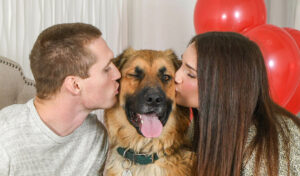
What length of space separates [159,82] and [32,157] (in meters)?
0.71

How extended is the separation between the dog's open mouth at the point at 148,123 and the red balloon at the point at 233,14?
1034mm

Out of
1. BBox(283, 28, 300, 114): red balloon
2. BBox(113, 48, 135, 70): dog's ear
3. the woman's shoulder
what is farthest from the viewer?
BBox(283, 28, 300, 114): red balloon

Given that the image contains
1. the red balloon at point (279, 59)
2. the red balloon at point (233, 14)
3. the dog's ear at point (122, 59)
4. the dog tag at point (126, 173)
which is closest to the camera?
the dog tag at point (126, 173)

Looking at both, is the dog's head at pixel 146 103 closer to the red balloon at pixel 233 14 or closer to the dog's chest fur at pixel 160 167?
the dog's chest fur at pixel 160 167

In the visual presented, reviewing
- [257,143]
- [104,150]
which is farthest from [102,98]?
[257,143]

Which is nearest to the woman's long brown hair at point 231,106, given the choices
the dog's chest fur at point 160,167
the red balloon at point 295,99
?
the dog's chest fur at point 160,167

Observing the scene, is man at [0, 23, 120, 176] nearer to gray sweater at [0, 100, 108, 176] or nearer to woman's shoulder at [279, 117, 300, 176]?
gray sweater at [0, 100, 108, 176]

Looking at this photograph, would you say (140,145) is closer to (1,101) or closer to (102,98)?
(102,98)

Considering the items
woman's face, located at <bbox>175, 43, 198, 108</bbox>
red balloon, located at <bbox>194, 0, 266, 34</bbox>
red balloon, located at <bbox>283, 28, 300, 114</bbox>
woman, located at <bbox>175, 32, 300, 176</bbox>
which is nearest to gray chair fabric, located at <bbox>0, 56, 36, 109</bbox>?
woman's face, located at <bbox>175, 43, 198, 108</bbox>

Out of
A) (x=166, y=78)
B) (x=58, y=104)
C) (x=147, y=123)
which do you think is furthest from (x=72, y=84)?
(x=166, y=78)

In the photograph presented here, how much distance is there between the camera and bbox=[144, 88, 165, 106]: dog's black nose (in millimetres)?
1496

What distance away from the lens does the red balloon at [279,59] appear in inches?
76.6

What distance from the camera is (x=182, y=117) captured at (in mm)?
1681

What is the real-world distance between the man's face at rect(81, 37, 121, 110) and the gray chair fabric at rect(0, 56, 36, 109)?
19.6 inches
